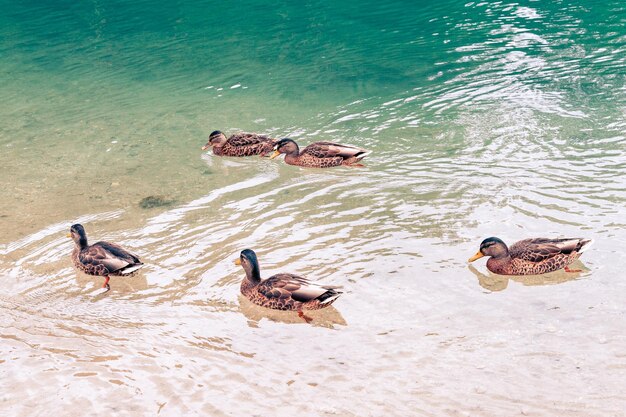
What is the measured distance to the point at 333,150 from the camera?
1268 cm

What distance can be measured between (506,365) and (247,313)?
2936 mm

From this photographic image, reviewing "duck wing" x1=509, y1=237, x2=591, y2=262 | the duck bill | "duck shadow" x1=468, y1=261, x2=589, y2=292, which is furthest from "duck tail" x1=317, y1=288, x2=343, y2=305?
"duck wing" x1=509, y1=237, x2=591, y2=262

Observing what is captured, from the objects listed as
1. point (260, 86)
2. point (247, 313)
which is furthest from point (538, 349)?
point (260, 86)

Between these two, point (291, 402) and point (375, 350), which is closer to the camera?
point (291, 402)

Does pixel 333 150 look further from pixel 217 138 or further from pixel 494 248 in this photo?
pixel 494 248

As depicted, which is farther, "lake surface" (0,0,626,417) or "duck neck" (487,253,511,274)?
"duck neck" (487,253,511,274)

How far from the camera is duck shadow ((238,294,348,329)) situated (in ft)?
26.5

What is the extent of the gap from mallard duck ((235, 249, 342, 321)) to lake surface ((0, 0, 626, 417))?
0.62 feet

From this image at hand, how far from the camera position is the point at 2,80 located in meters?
20.1

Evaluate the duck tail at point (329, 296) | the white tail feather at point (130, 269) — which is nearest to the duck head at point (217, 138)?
the white tail feather at point (130, 269)

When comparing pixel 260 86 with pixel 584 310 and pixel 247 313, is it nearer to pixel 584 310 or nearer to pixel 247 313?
pixel 247 313

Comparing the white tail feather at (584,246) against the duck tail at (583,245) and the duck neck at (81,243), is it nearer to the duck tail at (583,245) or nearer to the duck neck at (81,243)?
the duck tail at (583,245)

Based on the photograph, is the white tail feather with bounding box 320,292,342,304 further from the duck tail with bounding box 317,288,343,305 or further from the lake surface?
the lake surface

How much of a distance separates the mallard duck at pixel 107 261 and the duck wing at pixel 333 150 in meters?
4.48
